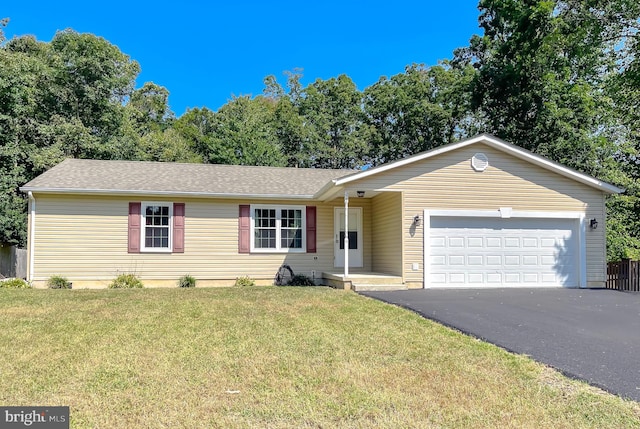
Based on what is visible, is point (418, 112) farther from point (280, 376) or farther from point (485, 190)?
point (280, 376)

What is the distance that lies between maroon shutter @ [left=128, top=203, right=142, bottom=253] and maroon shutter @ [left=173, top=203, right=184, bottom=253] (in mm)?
962

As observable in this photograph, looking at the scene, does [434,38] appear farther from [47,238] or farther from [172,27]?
[47,238]

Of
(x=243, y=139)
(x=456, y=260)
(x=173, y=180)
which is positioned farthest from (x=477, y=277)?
(x=243, y=139)

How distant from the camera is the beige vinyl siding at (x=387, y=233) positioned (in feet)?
42.3

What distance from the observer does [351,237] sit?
14.9 m

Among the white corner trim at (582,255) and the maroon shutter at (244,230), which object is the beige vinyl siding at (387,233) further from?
the white corner trim at (582,255)

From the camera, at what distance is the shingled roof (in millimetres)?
13187

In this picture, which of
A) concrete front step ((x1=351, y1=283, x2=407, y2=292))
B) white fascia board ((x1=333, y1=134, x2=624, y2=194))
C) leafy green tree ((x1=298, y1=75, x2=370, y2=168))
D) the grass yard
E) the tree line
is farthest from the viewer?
leafy green tree ((x1=298, y1=75, x2=370, y2=168))

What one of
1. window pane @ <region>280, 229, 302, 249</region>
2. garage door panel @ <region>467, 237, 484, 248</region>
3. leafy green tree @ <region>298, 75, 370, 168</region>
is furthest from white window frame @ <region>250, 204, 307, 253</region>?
leafy green tree @ <region>298, 75, 370, 168</region>

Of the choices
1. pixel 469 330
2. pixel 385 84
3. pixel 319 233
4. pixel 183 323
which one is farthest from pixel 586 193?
pixel 385 84

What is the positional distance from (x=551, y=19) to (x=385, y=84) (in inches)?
508

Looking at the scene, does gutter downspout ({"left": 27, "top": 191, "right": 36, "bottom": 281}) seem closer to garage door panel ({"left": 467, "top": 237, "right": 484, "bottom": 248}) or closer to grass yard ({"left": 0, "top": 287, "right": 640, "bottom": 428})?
grass yard ({"left": 0, "top": 287, "right": 640, "bottom": 428})

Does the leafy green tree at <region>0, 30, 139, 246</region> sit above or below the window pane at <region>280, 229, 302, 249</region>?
above

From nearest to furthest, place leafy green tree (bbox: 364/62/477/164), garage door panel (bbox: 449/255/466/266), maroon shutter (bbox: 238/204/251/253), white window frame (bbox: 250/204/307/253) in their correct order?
garage door panel (bbox: 449/255/466/266) < maroon shutter (bbox: 238/204/251/253) < white window frame (bbox: 250/204/307/253) < leafy green tree (bbox: 364/62/477/164)
